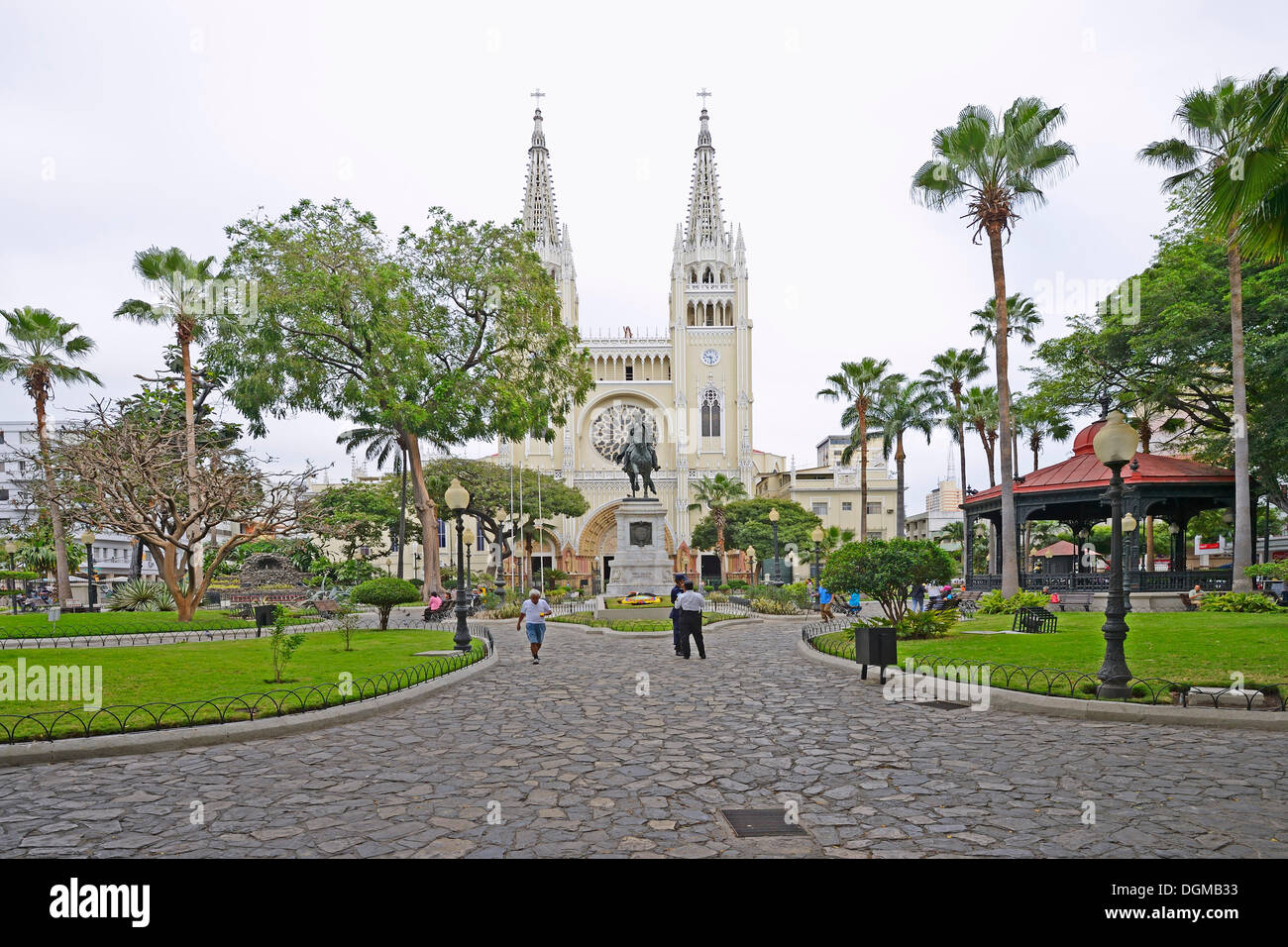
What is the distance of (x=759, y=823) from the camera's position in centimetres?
529

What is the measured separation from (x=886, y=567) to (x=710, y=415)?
58.5 m

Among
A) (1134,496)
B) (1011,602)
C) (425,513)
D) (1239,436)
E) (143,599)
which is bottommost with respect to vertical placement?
(143,599)

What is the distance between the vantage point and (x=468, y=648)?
1441cm

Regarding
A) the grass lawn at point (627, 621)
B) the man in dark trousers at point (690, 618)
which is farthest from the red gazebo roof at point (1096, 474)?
the man in dark trousers at point (690, 618)

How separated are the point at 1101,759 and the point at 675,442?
66035 mm

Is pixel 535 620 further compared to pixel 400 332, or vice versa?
pixel 400 332

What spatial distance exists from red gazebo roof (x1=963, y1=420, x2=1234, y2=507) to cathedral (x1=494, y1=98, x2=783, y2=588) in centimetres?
4033

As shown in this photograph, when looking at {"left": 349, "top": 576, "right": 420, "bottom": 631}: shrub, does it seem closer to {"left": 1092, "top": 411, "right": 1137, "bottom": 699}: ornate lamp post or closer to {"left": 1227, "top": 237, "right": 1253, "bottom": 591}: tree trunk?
{"left": 1092, "top": 411, "right": 1137, "bottom": 699}: ornate lamp post

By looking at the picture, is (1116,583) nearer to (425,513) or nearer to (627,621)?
(627,621)

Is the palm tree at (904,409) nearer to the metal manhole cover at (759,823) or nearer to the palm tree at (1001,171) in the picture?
the palm tree at (1001,171)

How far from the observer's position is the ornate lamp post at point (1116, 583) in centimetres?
929

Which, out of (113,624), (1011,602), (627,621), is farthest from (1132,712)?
(113,624)
